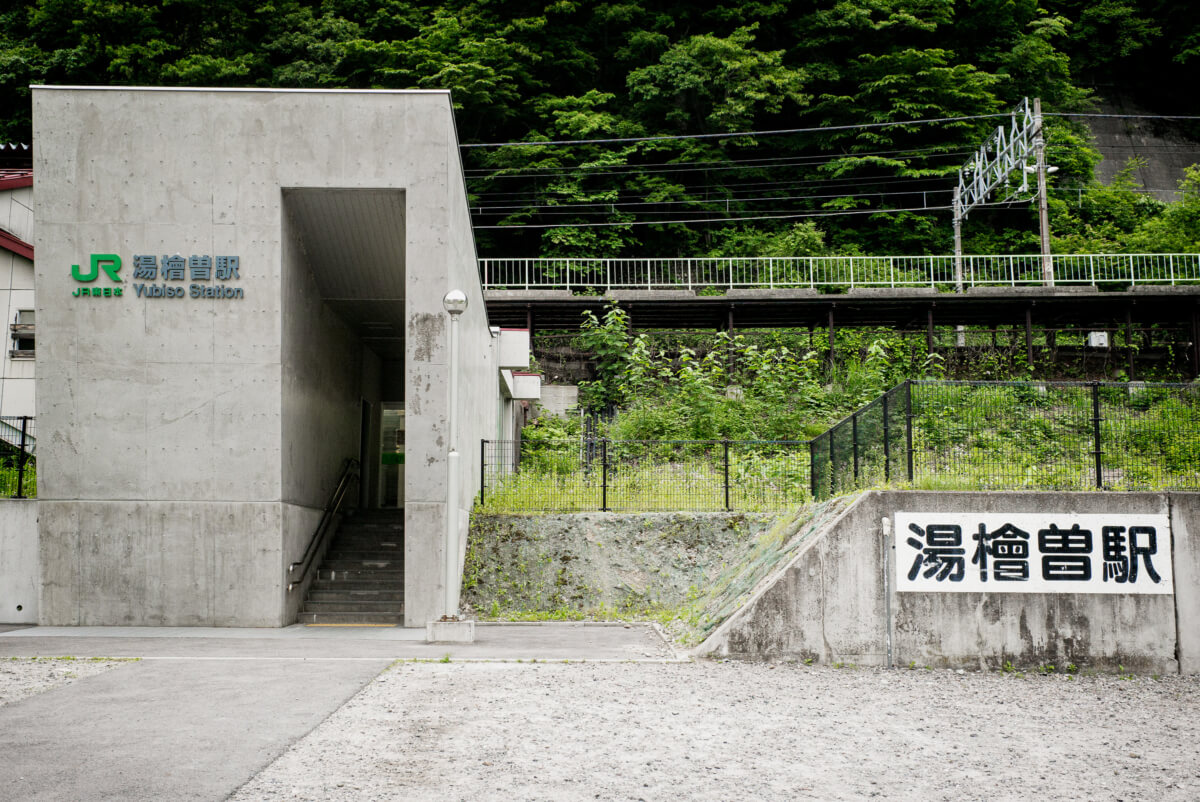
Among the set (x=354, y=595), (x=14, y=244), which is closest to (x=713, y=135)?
(x=14, y=244)

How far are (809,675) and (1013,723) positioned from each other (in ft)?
7.89

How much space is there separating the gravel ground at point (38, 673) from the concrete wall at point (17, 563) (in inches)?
214

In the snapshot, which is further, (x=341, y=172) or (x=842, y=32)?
(x=842, y=32)

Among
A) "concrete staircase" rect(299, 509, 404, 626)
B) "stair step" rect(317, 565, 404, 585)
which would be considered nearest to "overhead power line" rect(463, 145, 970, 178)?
"concrete staircase" rect(299, 509, 404, 626)

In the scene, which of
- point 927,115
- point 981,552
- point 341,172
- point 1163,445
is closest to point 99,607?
point 341,172

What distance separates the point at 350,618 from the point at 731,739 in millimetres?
9705

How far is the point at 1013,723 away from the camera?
7.72 metres

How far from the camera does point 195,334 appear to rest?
556 inches

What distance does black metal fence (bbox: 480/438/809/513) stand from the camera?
57.9 ft

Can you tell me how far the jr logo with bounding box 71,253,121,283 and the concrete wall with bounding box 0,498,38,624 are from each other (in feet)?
12.1

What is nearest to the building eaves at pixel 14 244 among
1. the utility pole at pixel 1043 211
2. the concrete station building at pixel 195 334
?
the concrete station building at pixel 195 334

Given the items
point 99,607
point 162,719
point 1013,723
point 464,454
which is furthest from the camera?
point 464,454

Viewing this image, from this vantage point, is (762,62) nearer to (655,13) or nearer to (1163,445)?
(655,13)

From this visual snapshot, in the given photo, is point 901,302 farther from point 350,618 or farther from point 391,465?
point 350,618
